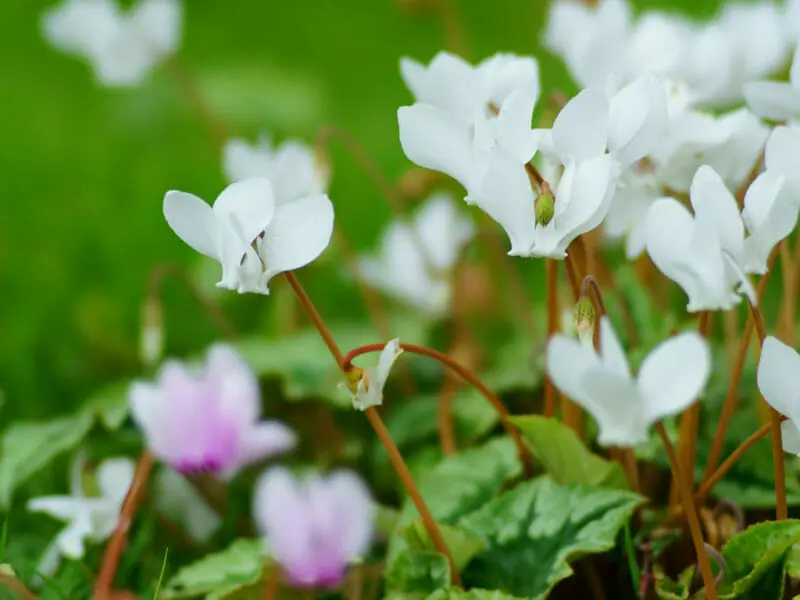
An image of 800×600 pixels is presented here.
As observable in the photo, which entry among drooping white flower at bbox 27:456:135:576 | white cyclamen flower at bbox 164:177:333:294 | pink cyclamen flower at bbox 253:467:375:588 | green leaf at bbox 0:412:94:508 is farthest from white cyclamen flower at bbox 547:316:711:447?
green leaf at bbox 0:412:94:508

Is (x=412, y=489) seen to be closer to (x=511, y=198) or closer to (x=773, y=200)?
(x=511, y=198)

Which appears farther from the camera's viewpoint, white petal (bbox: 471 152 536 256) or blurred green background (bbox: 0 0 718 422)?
blurred green background (bbox: 0 0 718 422)

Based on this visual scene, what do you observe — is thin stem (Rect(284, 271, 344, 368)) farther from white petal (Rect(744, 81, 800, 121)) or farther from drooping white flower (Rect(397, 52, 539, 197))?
white petal (Rect(744, 81, 800, 121))

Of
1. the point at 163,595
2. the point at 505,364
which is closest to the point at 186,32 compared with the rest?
the point at 505,364

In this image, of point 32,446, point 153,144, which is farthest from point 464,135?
point 153,144

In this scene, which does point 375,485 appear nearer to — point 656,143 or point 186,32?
point 656,143

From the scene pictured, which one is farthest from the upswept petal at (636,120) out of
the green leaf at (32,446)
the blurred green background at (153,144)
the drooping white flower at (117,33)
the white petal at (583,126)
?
the drooping white flower at (117,33)
